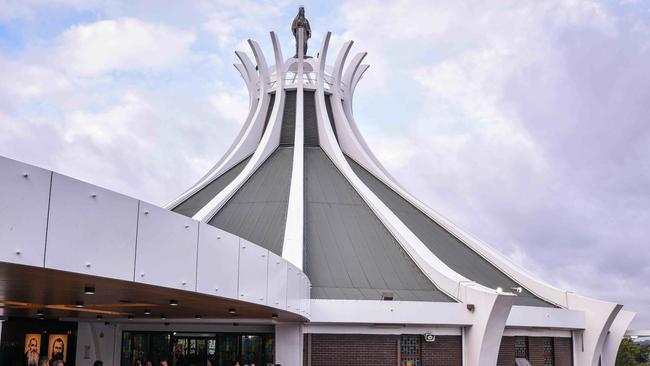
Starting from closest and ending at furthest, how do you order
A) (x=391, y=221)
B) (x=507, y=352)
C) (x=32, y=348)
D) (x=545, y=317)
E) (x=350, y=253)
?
1. (x=32, y=348)
2. (x=545, y=317)
3. (x=507, y=352)
4. (x=350, y=253)
5. (x=391, y=221)

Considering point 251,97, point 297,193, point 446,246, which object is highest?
point 251,97

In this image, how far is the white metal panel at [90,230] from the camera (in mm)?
6934

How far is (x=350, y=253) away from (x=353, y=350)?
168 inches

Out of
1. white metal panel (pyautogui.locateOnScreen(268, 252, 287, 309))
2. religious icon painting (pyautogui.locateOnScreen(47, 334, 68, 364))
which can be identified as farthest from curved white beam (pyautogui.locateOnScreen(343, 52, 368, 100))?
white metal panel (pyautogui.locateOnScreen(268, 252, 287, 309))

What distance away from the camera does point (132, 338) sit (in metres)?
21.1

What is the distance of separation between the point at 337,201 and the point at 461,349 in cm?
806

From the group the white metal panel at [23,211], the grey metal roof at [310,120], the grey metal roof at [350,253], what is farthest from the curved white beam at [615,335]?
the white metal panel at [23,211]

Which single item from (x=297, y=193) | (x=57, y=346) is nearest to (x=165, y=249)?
(x=57, y=346)

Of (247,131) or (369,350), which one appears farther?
(247,131)

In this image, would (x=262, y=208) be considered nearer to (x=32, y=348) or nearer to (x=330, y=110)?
(x=330, y=110)

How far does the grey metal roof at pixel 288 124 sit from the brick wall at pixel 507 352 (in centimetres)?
1347

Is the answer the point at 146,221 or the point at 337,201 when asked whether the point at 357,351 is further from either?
the point at 146,221

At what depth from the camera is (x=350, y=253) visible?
75.3 feet

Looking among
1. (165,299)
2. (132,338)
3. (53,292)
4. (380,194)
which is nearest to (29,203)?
(53,292)
